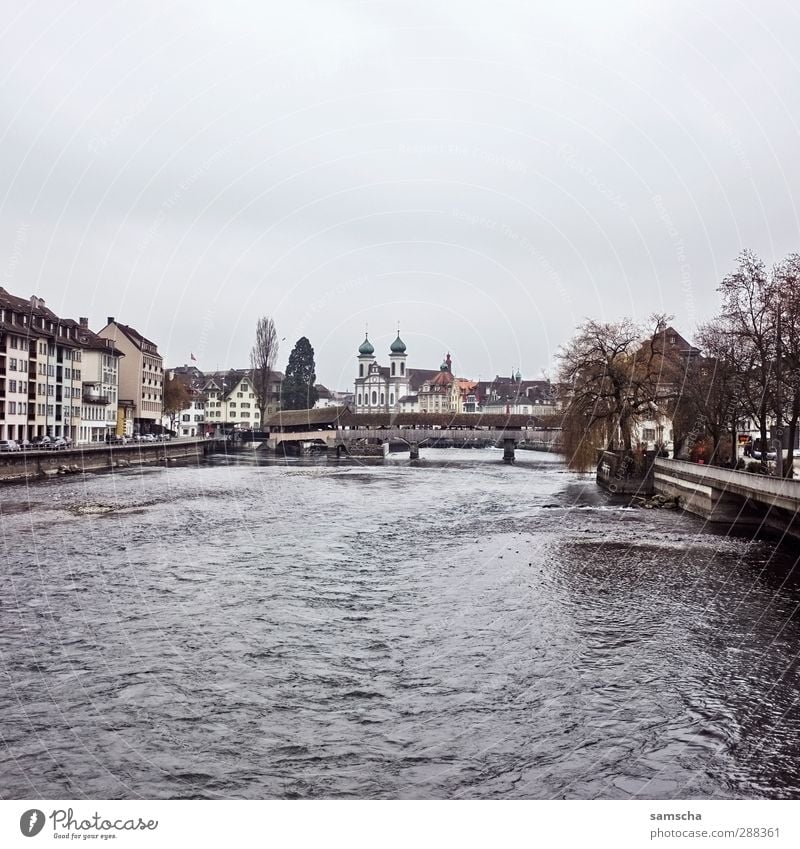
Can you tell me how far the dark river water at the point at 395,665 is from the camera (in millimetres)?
12219

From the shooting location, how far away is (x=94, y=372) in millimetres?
102000

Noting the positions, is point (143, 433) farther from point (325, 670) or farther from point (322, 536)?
point (325, 670)

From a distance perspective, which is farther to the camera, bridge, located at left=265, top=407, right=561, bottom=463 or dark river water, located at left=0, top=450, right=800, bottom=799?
bridge, located at left=265, top=407, right=561, bottom=463

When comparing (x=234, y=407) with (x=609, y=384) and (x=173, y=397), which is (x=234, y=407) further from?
(x=609, y=384)

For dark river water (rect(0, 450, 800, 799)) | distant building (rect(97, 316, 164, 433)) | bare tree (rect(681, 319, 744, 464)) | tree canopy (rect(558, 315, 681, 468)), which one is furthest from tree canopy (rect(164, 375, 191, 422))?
dark river water (rect(0, 450, 800, 799))

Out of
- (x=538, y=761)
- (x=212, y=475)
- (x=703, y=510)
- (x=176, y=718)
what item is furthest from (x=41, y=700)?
(x=212, y=475)

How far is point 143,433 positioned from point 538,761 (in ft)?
Result: 385

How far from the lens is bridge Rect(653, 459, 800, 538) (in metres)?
32.6

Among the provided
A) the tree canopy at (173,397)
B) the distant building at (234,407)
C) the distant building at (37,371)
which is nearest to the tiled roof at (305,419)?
the tree canopy at (173,397)

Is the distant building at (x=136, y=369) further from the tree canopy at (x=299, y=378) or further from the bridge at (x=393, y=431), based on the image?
the tree canopy at (x=299, y=378)

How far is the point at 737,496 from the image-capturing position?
129 feet

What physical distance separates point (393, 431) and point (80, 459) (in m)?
63.8

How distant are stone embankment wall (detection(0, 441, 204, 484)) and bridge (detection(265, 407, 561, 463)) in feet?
99.5

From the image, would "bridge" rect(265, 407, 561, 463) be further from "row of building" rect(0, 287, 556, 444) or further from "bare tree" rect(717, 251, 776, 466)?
"bare tree" rect(717, 251, 776, 466)
